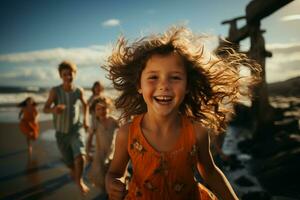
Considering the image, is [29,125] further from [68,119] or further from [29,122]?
[68,119]

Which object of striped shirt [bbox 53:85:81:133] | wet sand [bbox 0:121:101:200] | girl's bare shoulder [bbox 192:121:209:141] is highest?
girl's bare shoulder [bbox 192:121:209:141]

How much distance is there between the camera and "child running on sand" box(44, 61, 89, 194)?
240 inches

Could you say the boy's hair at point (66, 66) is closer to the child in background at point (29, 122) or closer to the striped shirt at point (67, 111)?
the striped shirt at point (67, 111)

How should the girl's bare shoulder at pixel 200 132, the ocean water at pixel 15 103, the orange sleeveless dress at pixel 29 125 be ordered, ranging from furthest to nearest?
1. the ocean water at pixel 15 103
2. the orange sleeveless dress at pixel 29 125
3. the girl's bare shoulder at pixel 200 132

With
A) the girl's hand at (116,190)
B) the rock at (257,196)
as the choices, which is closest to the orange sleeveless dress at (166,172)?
the girl's hand at (116,190)

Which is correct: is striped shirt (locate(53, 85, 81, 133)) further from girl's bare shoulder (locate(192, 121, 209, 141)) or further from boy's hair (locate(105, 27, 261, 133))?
girl's bare shoulder (locate(192, 121, 209, 141))

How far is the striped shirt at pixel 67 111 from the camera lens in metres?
6.23

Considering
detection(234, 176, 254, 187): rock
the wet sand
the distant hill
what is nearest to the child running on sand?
the wet sand

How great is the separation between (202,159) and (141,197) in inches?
21.4

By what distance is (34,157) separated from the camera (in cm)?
915

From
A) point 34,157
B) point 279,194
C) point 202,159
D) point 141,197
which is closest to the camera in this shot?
point 141,197

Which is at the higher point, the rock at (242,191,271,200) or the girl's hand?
the girl's hand

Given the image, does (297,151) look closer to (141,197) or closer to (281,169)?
(281,169)

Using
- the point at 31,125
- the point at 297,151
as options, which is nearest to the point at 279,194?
the point at 297,151
